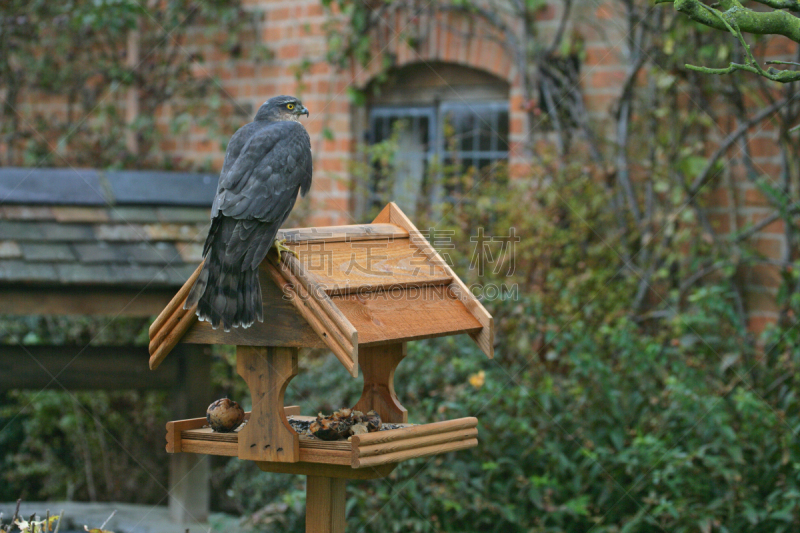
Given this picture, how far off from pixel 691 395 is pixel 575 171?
6.35 feet

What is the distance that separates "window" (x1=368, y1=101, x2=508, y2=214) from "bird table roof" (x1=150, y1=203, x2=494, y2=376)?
2.82 metres

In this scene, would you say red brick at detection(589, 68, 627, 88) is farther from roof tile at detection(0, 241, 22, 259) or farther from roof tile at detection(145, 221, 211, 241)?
roof tile at detection(0, 241, 22, 259)

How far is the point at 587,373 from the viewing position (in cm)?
378

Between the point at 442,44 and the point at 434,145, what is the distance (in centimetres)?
76

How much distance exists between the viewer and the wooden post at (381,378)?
266 cm

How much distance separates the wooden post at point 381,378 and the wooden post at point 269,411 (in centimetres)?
54

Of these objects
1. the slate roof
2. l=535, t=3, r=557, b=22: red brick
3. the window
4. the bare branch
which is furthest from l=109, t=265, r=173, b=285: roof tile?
l=535, t=3, r=557, b=22: red brick

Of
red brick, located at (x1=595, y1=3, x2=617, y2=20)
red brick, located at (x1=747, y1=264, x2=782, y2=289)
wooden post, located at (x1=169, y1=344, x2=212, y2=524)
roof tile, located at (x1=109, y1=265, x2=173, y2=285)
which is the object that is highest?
red brick, located at (x1=595, y1=3, x2=617, y2=20)

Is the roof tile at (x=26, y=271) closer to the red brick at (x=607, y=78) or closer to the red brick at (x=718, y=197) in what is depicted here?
the red brick at (x=607, y=78)

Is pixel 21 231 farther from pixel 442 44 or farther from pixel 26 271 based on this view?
pixel 442 44

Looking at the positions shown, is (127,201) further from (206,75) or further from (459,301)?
(206,75)

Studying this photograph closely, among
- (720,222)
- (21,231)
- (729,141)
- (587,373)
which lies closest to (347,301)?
(587,373)

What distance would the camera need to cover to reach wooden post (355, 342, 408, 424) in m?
2.66

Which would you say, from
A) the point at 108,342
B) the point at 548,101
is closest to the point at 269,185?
the point at 548,101
